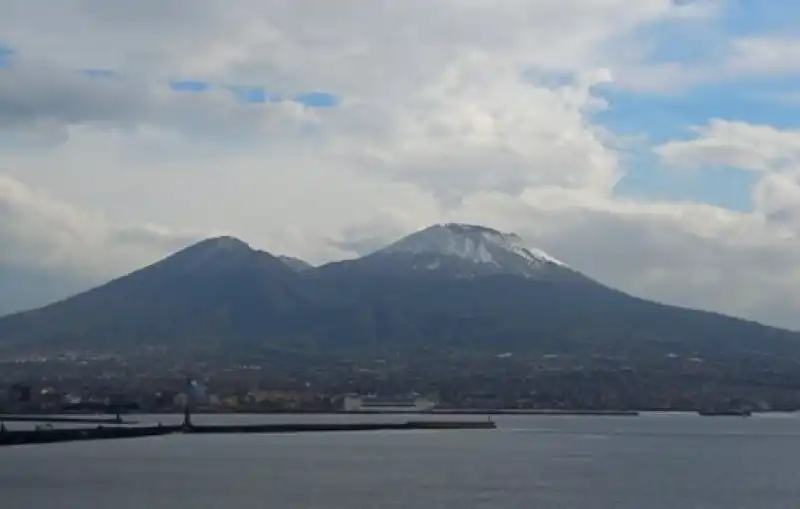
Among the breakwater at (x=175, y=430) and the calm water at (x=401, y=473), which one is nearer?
the calm water at (x=401, y=473)

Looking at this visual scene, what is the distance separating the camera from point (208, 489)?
52438 mm

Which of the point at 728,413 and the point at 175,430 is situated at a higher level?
the point at 728,413

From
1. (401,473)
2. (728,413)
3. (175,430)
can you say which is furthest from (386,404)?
(401,473)

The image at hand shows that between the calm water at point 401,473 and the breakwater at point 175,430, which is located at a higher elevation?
the breakwater at point 175,430

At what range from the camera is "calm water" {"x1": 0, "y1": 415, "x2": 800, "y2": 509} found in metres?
48.9

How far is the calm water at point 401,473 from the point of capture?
48875mm

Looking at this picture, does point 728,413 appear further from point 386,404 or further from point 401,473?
point 401,473

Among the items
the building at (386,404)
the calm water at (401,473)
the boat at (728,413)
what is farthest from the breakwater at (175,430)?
the boat at (728,413)

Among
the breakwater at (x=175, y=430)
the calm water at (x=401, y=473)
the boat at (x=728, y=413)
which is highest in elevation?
the boat at (x=728, y=413)

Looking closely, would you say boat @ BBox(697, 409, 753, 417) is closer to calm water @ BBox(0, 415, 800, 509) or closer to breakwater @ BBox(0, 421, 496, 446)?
breakwater @ BBox(0, 421, 496, 446)

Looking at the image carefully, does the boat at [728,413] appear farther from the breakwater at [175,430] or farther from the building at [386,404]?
the breakwater at [175,430]

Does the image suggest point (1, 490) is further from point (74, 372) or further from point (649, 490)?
point (74, 372)

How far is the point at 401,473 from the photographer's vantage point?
61.9 m

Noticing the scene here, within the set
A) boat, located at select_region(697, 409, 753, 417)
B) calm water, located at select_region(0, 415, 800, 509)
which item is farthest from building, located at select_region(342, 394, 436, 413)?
calm water, located at select_region(0, 415, 800, 509)
